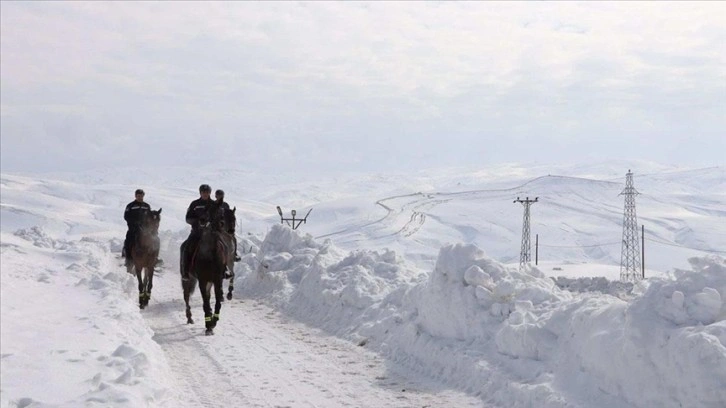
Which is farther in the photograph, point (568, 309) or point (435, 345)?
point (435, 345)

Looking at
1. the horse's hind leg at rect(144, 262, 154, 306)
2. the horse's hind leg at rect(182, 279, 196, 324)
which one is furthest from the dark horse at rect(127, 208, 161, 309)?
the horse's hind leg at rect(182, 279, 196, 324)

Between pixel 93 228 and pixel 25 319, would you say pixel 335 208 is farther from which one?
pixel 25 319

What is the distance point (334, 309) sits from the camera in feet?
46.5

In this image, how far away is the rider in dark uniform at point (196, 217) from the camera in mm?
12633

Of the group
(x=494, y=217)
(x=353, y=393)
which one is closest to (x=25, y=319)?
(x=353, y=393)

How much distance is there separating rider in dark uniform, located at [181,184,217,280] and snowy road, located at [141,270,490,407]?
1.30 m

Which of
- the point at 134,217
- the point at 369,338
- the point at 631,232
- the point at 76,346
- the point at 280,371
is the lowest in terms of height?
the point at 280,371

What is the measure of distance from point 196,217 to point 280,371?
4.17m

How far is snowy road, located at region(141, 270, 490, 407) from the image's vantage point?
8.34 m

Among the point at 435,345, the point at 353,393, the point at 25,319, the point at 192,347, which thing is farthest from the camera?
the point at 25,319

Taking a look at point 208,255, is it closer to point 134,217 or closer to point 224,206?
point 224,206

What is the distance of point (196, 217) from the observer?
502 inches

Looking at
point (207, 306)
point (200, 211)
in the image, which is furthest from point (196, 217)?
point (207, 306)

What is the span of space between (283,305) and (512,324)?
782 cm
